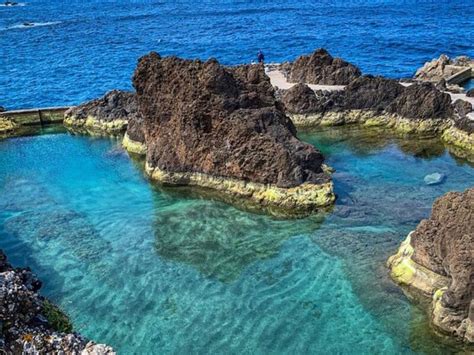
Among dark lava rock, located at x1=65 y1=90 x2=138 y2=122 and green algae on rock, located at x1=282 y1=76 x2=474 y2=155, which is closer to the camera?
green algae on rock, located at x1=282 y1=76 x2=474 y2=155

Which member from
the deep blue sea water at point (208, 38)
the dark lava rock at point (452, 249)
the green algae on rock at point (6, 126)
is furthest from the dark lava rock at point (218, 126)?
the deep blue sea water at point (208, 38)

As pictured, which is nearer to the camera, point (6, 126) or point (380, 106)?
point (380, 106)

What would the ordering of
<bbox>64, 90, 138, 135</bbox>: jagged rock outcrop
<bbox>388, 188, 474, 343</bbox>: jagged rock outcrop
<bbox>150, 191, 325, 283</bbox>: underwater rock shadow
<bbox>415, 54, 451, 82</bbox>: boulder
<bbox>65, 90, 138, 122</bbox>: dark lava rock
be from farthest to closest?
<bbox>415, 54, 451, 82</bbox>: boulder
<bbox>65, 90, 138, 122</bbox>: dark lava rock
<bbox>64, 90, 138, 135</bbox>: jagged rock outcrop
<bbox>150, 191, 325, 283</bbox>: underwater rock shadow
<bbox>388, 188, 474, 343</bbox>: jagged rock outcrop

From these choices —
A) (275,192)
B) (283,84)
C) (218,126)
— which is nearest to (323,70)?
(283,84)

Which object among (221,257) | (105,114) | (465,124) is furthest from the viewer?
(105,114)

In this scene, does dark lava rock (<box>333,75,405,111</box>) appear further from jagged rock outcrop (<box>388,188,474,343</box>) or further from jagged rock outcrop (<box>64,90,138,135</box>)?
jagged rock outcrop (<box>388,188,474,343</box>)

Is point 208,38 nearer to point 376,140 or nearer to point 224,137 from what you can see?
point 376,140

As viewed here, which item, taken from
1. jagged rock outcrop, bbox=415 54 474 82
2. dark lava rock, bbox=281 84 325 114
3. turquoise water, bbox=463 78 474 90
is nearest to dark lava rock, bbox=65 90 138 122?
dark lava rock, bbox=281 84 325 114
